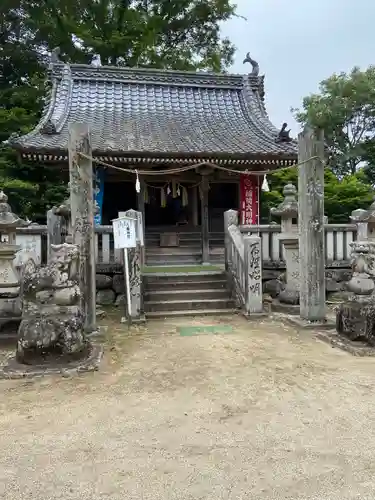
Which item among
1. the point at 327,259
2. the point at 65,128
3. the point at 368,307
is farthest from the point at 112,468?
the point at 65,128

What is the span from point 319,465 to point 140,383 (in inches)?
89.8

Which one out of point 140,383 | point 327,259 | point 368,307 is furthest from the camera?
point 327,259

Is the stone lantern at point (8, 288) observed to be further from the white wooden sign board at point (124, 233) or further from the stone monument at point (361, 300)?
the stone monument at point (361, 300)

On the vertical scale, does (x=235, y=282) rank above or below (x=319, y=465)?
above

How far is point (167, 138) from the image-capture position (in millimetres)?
12711

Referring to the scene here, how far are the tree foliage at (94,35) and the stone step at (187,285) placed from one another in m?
10.1

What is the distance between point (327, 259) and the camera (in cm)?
1002

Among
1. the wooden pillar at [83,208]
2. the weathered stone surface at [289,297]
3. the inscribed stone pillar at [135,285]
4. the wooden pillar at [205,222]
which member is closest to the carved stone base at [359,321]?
the weathered stone surface at [289,297]

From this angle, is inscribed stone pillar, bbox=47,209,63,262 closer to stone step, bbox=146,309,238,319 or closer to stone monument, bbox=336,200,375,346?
stone step, bbox=146,309,238,319

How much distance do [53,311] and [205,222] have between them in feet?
25.9

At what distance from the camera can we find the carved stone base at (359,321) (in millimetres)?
5770

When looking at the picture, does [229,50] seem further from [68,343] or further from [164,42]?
[68,343]

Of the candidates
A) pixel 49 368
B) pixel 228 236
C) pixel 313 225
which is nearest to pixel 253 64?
pixel 228 236

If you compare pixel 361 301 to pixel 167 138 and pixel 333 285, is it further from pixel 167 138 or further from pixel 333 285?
pixel 167 138
